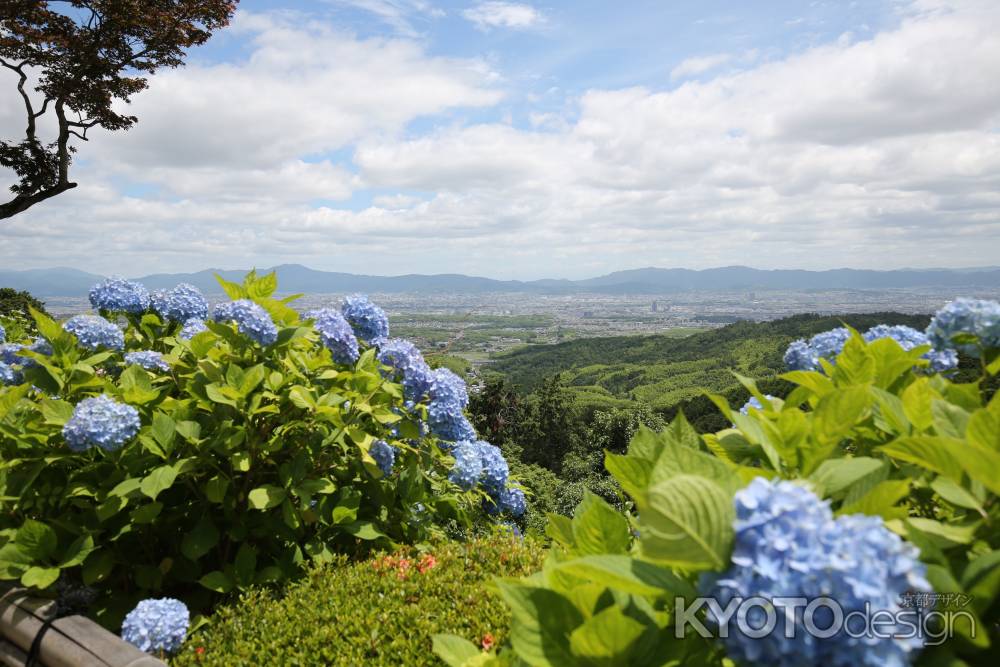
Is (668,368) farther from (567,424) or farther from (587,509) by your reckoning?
(587,509)

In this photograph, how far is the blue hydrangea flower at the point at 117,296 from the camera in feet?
14.4

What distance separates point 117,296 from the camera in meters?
4.41

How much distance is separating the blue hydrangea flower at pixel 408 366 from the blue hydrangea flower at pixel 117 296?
2.37 metres

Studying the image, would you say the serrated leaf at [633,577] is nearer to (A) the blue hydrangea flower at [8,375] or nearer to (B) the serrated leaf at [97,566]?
(B) the serrated leaf at [97,566]

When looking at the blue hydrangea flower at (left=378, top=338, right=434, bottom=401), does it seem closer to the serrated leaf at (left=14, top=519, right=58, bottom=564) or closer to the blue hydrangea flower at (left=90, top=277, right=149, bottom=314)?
the serrated leaf at (left=14, top=519, right=58, bottom=564)

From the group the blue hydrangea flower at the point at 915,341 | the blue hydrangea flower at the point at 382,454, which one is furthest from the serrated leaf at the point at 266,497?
the blue hydrangea flower at the point at 915,341

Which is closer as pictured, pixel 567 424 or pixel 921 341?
pixel 921 341

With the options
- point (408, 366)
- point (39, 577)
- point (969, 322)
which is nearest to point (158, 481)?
point (39, 577)

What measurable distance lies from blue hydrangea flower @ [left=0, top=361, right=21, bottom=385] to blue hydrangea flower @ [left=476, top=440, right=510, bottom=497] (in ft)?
11.2

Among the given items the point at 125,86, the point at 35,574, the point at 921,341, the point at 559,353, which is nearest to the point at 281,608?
the point at 35,574

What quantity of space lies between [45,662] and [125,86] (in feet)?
52.1

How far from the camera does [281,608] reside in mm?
2848

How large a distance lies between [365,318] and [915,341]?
3.04m

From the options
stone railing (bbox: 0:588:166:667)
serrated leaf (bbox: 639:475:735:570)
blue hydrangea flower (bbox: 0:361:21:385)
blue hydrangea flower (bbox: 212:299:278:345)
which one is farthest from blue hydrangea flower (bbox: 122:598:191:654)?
serrated leaf (bbox: 639:475:735:570)
